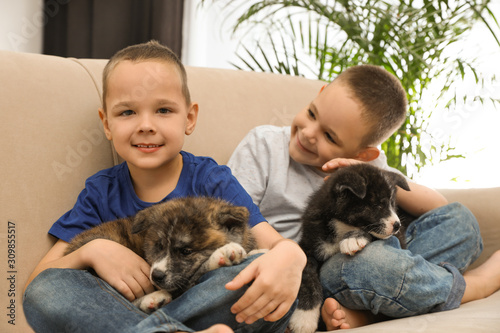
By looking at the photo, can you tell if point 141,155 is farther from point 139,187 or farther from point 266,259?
point 266,259

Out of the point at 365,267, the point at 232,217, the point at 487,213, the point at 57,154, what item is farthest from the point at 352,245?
the point at 57,154

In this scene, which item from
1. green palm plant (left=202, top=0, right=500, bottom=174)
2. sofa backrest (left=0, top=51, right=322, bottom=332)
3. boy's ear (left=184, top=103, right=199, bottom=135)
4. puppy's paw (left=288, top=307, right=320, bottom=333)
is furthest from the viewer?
green palm plant (left=202, top=0, right=500, bottom=174)

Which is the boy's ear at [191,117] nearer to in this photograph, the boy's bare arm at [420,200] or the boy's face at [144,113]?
the boy's face at [144,113]

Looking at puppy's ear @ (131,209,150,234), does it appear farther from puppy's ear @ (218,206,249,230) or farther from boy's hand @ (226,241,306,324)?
boy's hand @ (226,241,306,324)

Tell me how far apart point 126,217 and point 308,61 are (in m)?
3.58

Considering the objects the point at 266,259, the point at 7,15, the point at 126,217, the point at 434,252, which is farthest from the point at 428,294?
the point at 7,15

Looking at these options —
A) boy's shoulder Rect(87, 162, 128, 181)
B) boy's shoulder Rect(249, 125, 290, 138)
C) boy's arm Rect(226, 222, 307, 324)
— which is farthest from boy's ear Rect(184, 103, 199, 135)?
boy's arm Rect(226, 222, 307, 324)

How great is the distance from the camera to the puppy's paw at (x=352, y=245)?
Result: 1.81 m

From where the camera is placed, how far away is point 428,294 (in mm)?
1792

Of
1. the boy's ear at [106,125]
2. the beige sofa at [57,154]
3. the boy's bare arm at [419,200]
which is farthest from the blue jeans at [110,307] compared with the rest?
the boy's bare arm at [419,200]

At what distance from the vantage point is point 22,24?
464 centimetres

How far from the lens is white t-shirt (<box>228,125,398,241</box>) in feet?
7.90

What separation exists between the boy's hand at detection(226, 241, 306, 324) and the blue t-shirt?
432 mm

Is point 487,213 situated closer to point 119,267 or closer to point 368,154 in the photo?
point 368,154
